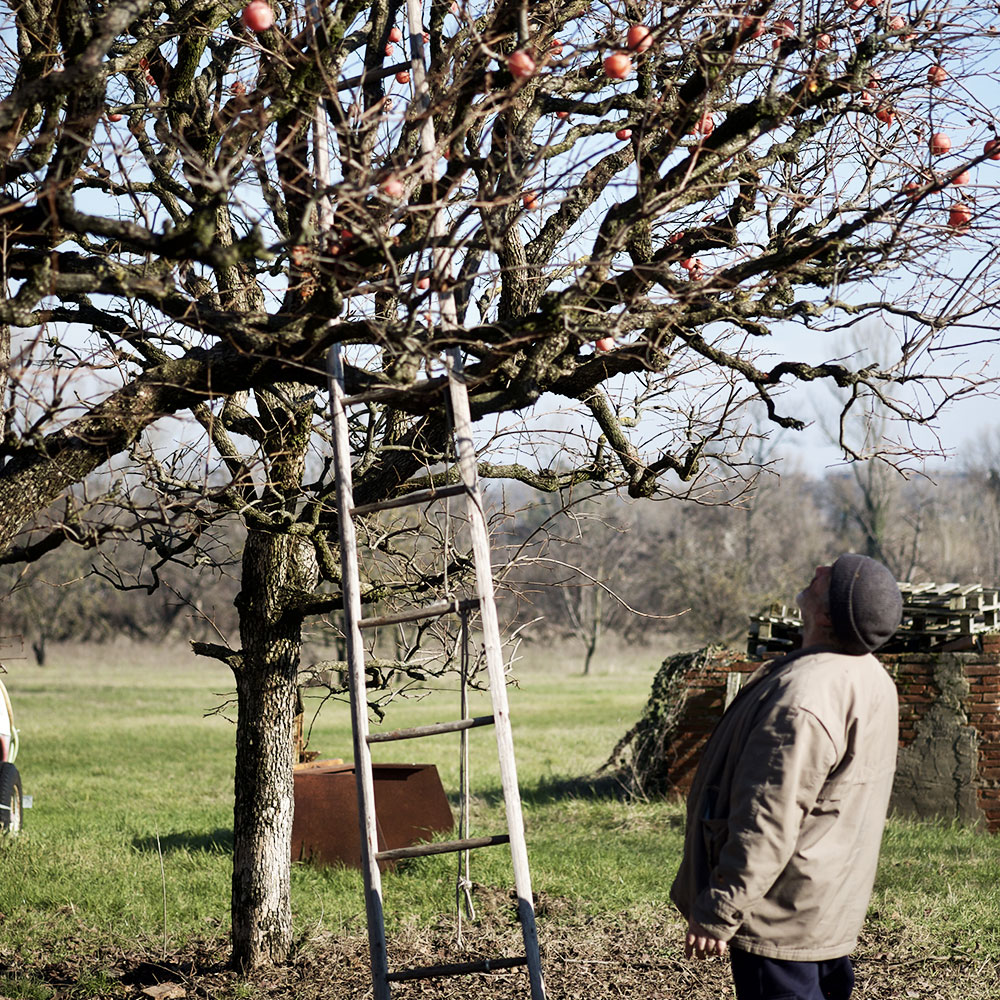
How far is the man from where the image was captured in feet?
9.66

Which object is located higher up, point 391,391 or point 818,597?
point 391,391

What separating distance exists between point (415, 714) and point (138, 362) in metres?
19.0

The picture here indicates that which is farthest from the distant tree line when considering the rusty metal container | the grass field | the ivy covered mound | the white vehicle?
the rusty metal container

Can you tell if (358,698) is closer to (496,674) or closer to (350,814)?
(496,674)

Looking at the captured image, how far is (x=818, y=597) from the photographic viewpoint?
3.20 m

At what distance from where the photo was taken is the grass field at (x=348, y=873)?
5.95m

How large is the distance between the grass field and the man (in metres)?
2.42

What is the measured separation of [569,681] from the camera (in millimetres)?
33062

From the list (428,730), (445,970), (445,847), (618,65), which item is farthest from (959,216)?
(445,970)

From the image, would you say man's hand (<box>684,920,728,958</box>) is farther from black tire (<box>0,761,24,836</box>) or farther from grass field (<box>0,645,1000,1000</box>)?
black tire (<box>0,761,24,836</box>)

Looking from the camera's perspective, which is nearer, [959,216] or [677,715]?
[959,216]

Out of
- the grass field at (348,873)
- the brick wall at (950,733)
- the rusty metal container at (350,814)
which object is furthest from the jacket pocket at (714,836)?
the brick wall at (950,733)

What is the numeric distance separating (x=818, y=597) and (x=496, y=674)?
114 cm

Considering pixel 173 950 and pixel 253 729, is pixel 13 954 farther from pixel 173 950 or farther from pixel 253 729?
pixel 253 729
